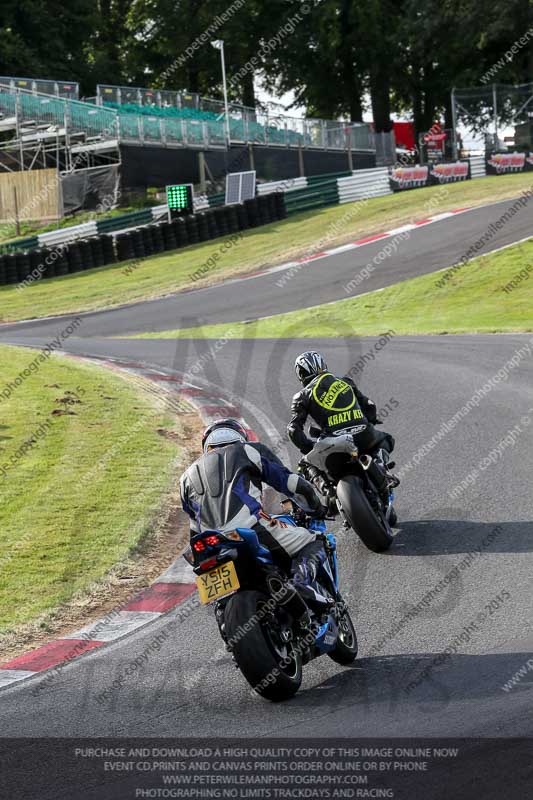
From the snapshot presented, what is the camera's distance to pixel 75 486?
10.6 m

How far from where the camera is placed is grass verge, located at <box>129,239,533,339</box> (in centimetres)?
2219

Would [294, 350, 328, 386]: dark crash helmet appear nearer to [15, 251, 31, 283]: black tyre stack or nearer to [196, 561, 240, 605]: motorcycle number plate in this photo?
[196, 561, 240, 605]: motorcycle number plate

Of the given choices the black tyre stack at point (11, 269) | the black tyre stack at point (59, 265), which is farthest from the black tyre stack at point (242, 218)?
the black tyre stack at point (11, 269)

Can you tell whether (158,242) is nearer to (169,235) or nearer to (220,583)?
(169,235)

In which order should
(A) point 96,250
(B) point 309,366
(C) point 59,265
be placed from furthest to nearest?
(A) point 96,250, (C) point 59,265, (B) point 309,366

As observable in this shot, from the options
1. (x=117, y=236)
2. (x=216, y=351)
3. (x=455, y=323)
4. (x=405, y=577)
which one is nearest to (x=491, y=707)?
(x=405, y=577)

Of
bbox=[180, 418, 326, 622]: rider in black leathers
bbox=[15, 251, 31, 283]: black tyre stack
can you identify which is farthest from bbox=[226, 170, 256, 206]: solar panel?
bbox=[180, 418, 326, 622]: rider in black leathers

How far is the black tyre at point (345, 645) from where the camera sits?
6012mm

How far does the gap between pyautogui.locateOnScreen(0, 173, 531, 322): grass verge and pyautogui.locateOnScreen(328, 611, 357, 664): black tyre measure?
24906 millimetres

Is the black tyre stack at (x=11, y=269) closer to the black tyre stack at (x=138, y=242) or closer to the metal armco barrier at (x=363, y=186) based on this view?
the black tyre stack at (x=138, y=242)

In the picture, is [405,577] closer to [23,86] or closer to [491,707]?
[491,707]

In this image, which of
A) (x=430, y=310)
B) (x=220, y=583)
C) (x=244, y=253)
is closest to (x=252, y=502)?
(x=220, y=583)

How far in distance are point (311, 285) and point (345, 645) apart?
22882 millimetres

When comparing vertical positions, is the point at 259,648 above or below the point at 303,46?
below
